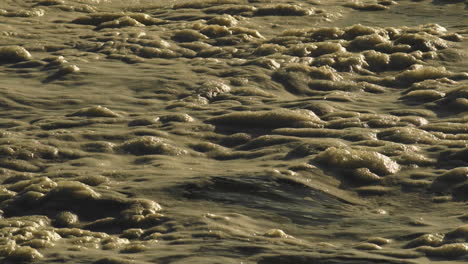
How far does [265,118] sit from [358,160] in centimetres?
120

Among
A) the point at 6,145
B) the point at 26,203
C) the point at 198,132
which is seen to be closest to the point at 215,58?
the point at 198,132

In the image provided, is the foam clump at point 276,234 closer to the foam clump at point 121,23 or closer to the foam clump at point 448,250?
the foam clump at point 448,250

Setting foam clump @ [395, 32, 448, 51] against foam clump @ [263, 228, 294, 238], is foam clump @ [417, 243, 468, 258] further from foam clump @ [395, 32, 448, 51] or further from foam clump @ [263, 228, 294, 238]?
foam clump @ [395, 32, 448, 51]

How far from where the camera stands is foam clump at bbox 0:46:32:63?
31.6 feet

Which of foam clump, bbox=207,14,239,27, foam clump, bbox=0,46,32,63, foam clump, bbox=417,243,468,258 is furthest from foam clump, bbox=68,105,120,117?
foam clump, bbox=417,243,468,258

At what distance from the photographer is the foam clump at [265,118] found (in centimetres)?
797

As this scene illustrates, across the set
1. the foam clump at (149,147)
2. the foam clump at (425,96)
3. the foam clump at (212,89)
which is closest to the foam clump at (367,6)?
the foam clump at (425,96)

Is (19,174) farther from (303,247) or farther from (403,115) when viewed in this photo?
(403,115)

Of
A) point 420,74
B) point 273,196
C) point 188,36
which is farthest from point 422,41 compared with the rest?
point 273,196

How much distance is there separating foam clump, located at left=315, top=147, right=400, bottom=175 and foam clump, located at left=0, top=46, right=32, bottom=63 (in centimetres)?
383

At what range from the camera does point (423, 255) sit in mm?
5621

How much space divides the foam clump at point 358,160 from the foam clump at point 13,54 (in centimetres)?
383

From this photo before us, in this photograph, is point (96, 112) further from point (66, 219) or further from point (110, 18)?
point (110, 18)

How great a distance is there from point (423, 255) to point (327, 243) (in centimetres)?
57
